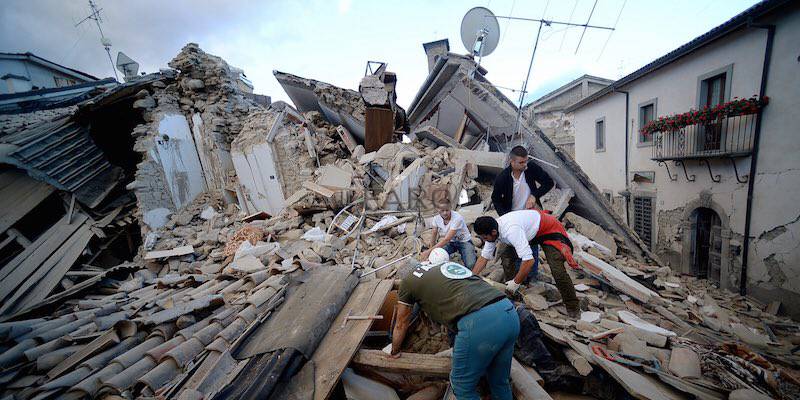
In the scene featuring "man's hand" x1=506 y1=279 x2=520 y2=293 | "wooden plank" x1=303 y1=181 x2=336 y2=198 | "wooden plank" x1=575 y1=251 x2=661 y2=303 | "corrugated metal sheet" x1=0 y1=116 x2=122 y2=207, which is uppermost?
"corrugated metal sheet" x1=0 y1=116 x2=122 y2=207

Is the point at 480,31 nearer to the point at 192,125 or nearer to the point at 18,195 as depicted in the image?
the point at 192,125

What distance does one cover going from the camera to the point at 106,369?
1.94m

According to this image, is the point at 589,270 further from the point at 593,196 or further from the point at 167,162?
the point at 167,162

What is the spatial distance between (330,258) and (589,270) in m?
3.84

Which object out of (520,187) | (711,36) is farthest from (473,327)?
(711,36)

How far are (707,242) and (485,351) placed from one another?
1020 centimetres

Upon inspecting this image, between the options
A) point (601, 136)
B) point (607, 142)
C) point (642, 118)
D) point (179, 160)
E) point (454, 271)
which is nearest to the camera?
point (454, 271)

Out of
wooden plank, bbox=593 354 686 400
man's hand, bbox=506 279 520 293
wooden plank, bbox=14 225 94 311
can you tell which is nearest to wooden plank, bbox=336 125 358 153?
man's hand, bbox=506 279 520 293

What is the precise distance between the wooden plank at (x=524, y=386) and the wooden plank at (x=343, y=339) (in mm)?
1160

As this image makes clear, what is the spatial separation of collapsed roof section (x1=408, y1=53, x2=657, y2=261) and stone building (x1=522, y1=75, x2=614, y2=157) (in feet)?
26.6

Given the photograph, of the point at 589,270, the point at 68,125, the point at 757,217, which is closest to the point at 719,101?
the point at 757,217

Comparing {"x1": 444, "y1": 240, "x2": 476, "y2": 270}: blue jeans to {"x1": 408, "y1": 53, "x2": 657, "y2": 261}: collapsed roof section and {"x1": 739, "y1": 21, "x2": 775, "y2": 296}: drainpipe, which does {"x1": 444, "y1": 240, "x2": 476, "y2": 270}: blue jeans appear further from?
{"x1": 739, "y1": 21, "x2": 775, "y2": 296}: drainpipe

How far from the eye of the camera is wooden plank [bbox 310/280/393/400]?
1.81 metres

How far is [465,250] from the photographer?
400 cm
